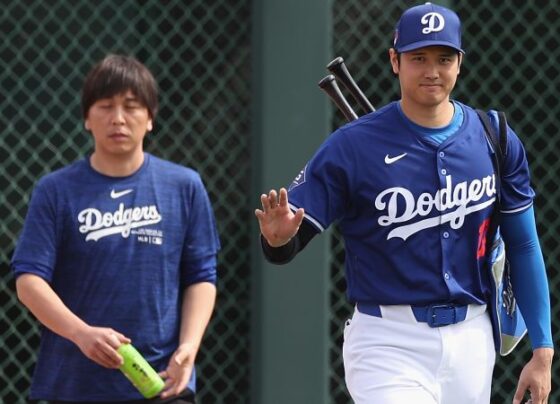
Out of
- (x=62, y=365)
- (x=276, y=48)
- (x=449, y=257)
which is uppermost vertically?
(x=276, y=48)

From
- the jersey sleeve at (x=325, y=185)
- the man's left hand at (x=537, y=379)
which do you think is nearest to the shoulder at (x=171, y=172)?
the jersey sleeve at (x=325, y=185)

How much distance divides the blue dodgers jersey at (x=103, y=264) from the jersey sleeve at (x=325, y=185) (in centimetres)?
73

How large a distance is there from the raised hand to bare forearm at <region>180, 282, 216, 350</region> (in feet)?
2.75

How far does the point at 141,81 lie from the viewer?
4.28m

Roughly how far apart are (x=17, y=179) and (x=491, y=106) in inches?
83.9

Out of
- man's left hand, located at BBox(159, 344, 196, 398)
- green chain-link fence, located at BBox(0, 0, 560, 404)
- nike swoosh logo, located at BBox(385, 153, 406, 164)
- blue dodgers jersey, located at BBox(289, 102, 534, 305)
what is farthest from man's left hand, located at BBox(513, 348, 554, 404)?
green chain-link fence, located at BBox(0, 0, 560, 404)

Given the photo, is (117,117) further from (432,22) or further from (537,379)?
(537,379)

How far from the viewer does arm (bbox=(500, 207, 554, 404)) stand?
12.1ft

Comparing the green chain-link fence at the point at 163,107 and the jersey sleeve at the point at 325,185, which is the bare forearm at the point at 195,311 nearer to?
the jersey sleeve at the point at 325,185

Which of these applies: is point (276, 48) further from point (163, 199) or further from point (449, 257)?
point (449, 257)

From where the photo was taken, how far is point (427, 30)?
139 inches

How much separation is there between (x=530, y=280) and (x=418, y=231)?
1.22ft

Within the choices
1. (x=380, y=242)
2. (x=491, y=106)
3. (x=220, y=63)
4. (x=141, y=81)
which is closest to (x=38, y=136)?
(x=220, y=63)

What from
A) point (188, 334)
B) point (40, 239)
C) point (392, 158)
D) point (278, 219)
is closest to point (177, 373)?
point (188, 334)
